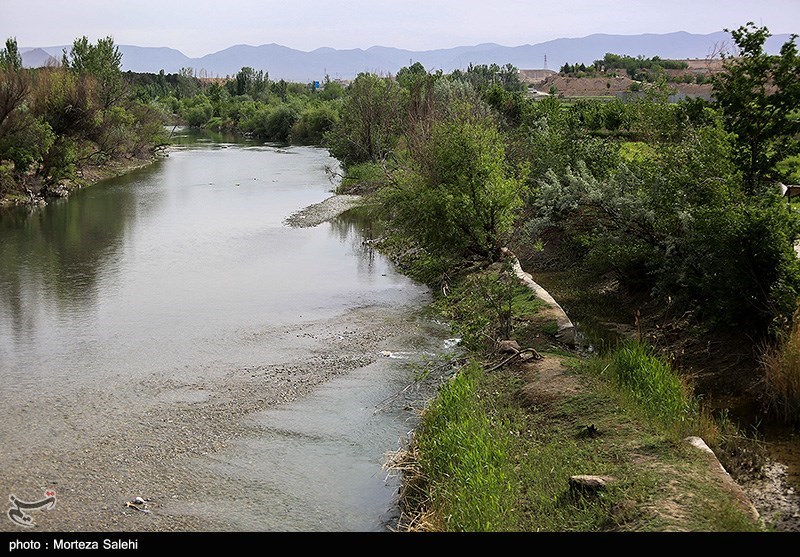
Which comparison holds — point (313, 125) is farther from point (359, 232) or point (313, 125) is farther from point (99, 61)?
point (359, 232)

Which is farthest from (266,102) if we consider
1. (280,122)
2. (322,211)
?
(322,211)

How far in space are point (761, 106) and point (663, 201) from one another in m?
2.84

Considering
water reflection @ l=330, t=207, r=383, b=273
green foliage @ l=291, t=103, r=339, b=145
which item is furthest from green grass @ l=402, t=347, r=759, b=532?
green foliage @ l=291, t=103, r=339, b=145

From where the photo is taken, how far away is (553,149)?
25141mm

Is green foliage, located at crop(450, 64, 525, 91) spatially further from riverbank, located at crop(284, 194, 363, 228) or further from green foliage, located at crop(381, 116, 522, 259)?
green foliage, located at crop(381, 116, 522, 259)

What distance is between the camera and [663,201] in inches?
654

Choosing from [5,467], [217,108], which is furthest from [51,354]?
[217,108]

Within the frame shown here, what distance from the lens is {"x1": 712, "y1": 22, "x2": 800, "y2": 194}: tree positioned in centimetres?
1606

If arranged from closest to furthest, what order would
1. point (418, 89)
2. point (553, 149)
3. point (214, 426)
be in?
point (214, 426) → point (553, 149) → point (418, 89)

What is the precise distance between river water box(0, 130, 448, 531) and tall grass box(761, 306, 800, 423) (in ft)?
18.4

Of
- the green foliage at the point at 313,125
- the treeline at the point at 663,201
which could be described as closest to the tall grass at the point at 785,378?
the treeline at the point at 663,201

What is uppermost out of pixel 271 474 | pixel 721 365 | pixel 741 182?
pixel 741 182

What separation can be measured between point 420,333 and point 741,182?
771 cm

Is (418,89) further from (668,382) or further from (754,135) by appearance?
(668,382)
